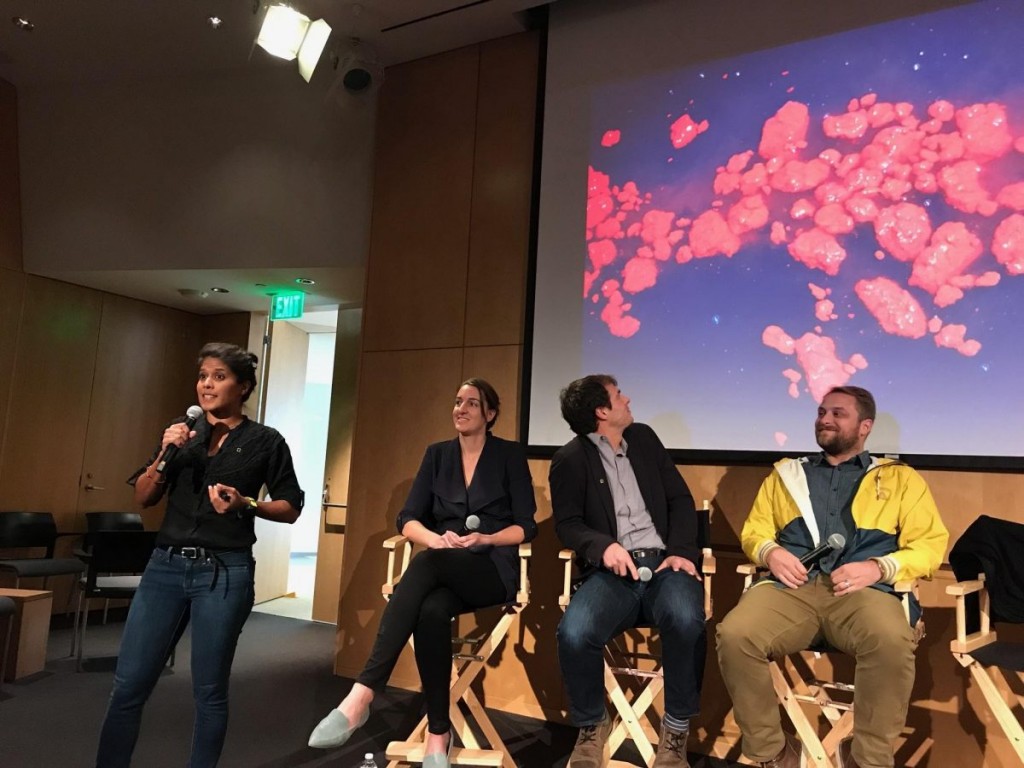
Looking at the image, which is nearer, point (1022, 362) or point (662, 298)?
point (1022, 362)

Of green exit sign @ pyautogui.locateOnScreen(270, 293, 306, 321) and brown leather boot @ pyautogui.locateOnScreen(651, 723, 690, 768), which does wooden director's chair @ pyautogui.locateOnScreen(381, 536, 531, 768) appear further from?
green exit sign @ pyautogui.locateOnScreen(270, 293, 306, 321)

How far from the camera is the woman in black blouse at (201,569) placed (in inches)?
82.5

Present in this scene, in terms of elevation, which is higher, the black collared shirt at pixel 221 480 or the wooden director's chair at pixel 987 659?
the black collared shirt at pixel 221 480

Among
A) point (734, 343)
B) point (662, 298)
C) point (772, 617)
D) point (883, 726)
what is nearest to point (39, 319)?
point (662, 298)

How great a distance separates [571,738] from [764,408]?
163 cm

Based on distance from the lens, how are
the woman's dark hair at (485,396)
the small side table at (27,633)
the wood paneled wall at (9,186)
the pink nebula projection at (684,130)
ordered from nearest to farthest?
the woman's dark hair at (485,396)
the pink nebula projection at (684,130)
the small side table at (27,633)
the wood paneled wall at (9,186)

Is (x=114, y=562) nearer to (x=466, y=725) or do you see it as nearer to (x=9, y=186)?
(x=466, y=725)

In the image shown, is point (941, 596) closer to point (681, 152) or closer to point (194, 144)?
point (681, 152)

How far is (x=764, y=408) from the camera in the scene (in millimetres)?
3174

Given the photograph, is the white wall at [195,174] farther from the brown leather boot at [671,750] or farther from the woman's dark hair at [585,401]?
the brown leather boot at [671,750]

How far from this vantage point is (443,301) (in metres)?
4.12

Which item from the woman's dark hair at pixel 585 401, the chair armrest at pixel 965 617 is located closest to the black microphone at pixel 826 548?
the chair armrest at pixel 965 617

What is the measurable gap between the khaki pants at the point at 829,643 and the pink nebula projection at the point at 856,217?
3.08 ft

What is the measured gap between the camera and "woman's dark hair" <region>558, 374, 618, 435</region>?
2.93m
